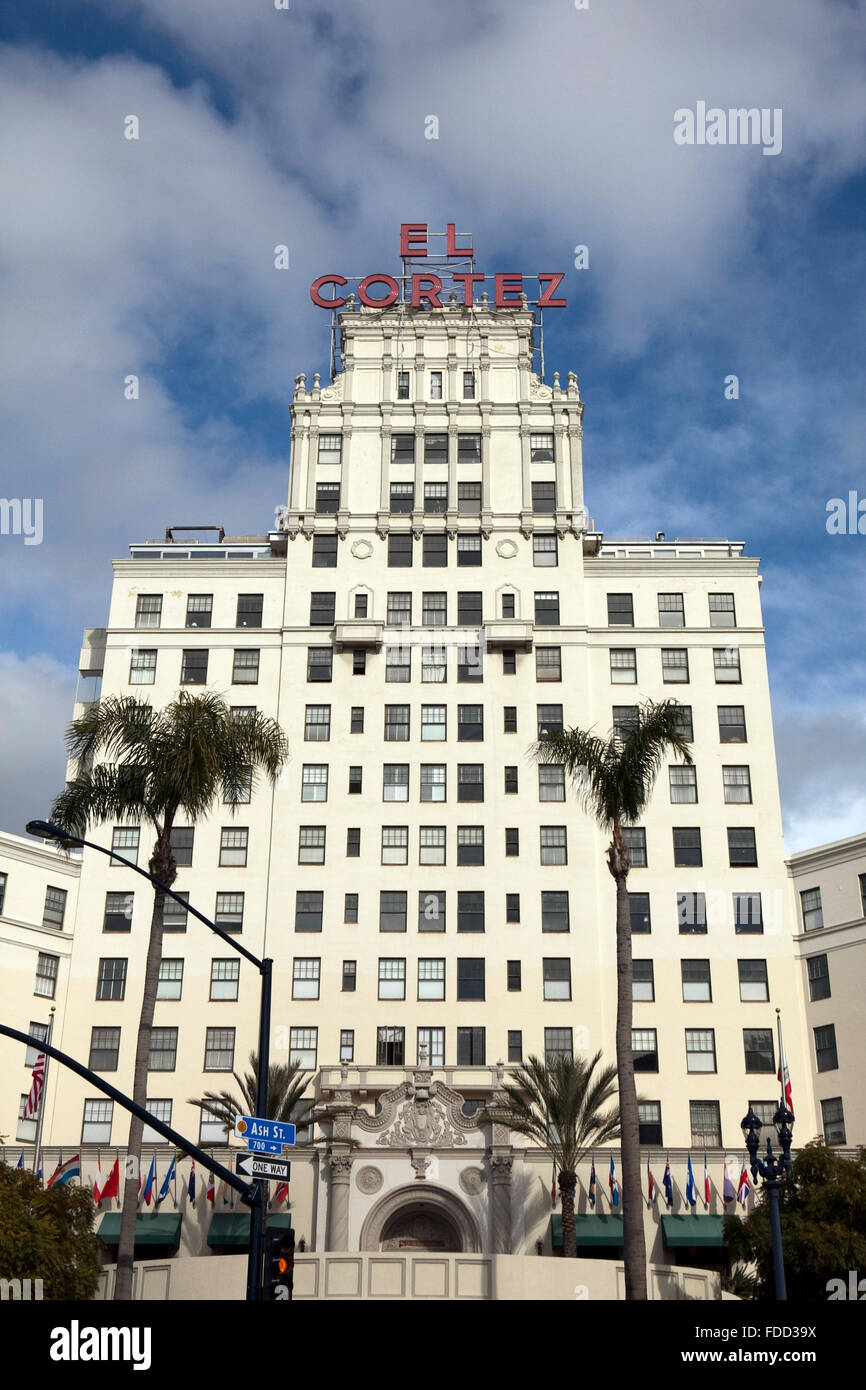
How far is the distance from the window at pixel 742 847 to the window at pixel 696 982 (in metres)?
5.43

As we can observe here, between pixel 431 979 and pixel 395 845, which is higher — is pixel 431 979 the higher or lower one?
the lower one

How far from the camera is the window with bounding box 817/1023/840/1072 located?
6053cm

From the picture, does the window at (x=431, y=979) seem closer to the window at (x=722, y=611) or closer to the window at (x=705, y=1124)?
the window at (x=705, y=1124)

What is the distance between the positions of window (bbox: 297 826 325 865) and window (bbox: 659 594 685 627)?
21435 millimetres

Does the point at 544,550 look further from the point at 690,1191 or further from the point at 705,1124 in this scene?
the point at 690,1191

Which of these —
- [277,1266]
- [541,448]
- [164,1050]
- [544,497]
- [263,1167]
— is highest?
[541,448]

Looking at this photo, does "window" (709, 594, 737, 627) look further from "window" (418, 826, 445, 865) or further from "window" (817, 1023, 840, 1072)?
"window" (817, 1023, 840, 1072)

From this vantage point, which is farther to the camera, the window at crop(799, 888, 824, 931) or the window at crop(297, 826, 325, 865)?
the window at crop(297, 826, 325, 865)

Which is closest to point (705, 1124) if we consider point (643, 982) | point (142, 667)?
point (643, 982)

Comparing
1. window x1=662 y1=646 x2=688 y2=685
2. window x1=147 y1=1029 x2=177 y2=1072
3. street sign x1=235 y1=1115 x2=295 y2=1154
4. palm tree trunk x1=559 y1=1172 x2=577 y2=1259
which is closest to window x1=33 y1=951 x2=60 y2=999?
window x1=147 y1=1029 x2=177 y2=1072

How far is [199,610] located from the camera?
2825 inches

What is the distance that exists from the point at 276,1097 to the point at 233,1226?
7122 mm
